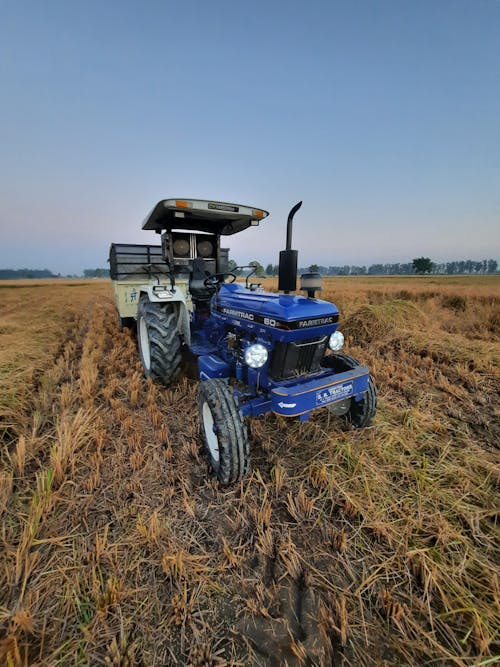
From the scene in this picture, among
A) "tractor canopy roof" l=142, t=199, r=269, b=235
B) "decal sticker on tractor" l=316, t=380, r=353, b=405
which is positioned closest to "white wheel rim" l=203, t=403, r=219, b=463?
"decal sticker on tractor" l=316, t=380, r=353, b=405

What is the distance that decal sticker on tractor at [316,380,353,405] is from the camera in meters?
2.15

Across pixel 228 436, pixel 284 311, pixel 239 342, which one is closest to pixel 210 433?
pixel 228 436

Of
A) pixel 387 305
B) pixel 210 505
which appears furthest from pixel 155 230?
pixel 387 305

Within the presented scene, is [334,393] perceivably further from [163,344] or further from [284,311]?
[163,344]

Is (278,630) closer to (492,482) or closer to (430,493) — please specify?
(430,493)

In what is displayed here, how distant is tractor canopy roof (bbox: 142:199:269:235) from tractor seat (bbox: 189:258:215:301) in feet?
1.75

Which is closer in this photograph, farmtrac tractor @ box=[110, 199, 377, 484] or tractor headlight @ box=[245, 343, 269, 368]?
farmtrac tractor @ box=[110, 199, 377, 484]

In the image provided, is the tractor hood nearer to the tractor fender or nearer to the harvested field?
the tractor fender

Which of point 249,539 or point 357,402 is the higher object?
point 357,402

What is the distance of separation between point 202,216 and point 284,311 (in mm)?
1991

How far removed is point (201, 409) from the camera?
8.12ft

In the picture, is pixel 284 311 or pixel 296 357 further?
pixel 296 357

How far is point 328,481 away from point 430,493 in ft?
2.37

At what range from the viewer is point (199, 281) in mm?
4094
